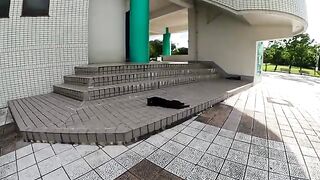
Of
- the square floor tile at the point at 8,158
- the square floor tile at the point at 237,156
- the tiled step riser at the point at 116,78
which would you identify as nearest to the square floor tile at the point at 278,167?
the square floor tile at the point at 237,156

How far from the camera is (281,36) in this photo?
6.18 meters

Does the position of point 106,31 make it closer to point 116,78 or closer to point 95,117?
point 116,78

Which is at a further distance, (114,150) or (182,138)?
(182,138)

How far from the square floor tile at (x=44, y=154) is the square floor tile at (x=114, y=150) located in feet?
1.89

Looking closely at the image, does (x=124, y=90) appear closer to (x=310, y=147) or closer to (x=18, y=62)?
(x=18, y=62)

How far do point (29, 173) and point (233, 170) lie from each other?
6.34 ft

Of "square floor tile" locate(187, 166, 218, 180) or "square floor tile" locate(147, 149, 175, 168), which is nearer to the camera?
"square floor tile" locate(187, 166, 218, 180)

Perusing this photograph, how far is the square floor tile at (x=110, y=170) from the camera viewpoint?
171 centimetres

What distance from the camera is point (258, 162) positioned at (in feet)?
6.33

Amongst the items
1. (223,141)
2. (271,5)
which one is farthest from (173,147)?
(271,5)

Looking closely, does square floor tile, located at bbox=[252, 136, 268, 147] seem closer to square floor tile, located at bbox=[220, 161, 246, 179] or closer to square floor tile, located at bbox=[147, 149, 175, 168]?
square floor tile, located at bbox=[220, 161, 246, 179]

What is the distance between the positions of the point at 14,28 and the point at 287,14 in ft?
21.1

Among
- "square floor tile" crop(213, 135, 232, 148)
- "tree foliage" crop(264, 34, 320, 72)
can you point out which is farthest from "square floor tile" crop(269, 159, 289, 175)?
"tree foliage" crop(264, 34, 320, 72)

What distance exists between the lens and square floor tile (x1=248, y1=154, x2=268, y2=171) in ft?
6.11
